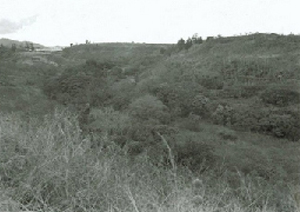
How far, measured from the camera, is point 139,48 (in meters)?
38.4

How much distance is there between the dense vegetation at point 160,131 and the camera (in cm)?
398

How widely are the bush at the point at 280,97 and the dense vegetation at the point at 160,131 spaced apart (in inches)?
1.6

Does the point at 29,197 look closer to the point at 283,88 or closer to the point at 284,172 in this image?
the point at 284,172

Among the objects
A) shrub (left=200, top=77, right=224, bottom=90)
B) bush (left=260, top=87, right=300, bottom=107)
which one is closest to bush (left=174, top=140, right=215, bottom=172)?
bush (left=260, top=87, right=300, bottom=107)

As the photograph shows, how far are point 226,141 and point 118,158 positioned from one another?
677 centimetres

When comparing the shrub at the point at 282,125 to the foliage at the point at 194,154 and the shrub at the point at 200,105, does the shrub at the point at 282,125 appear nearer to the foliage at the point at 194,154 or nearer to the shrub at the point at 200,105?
the shrub at the point at 200,105

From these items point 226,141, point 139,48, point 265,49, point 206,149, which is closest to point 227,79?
point 265,49

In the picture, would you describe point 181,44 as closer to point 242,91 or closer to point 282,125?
point 242,91

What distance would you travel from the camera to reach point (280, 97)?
14969 millimetres

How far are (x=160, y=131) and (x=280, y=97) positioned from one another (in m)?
5.71

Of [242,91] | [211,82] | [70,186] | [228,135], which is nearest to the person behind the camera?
[70,186]

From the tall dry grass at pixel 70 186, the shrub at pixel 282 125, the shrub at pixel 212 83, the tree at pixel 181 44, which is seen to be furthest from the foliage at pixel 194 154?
the tree at pixel 181 44

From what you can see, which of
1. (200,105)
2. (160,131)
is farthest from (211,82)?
(160,131)

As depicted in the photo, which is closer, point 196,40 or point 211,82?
point 211,82
